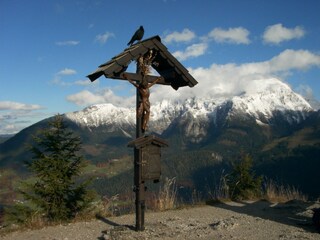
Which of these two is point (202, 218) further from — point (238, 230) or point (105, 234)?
point (105, 234)

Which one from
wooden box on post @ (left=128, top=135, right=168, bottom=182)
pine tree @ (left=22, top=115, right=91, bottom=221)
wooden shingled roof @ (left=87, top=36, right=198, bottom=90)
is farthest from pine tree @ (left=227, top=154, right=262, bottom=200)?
wooden shingled roof @ (left=87, top=36, right=198, bottom=90)

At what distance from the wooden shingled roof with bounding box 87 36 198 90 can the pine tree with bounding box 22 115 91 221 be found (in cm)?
481

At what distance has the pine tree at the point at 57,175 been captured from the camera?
14.4 metres

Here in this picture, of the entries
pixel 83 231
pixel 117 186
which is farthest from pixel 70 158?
pixel 117 186

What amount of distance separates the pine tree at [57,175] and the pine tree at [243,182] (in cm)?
683

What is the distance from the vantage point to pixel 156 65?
1259cm

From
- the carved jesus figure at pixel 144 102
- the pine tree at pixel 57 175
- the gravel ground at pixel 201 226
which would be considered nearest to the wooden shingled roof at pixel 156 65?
the carved jesus figure at pixel 144 102

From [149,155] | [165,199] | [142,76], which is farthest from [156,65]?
[165,199]

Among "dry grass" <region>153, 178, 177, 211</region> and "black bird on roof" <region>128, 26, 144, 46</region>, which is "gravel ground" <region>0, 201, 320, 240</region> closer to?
"dry grass" <region>153, 178, 177, 211</region>

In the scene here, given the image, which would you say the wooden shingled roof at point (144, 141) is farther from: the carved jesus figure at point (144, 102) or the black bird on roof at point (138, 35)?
the black bird on roof at point (138, 35)

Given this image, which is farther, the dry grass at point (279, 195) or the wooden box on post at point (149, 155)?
the dry grass at point (279, 195)

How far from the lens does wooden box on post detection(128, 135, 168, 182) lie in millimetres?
11156

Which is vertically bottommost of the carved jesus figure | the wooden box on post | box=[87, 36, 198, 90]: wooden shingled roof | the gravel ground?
the gravel ground

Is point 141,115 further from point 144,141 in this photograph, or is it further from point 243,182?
point 243,182
